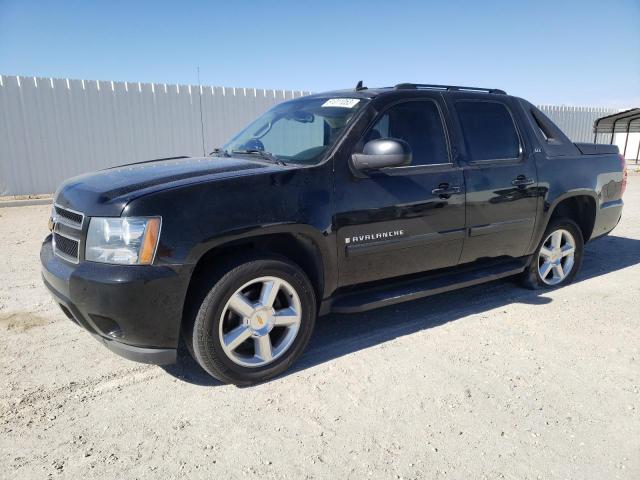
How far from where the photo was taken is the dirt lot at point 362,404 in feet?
7.60

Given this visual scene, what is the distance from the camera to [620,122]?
20266 mm

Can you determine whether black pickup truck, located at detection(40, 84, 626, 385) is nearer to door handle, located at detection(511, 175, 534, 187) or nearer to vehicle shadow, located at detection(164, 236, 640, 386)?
door handle, located at detection(511, 175, 534, 187)

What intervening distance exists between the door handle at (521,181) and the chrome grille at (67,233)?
3391mm

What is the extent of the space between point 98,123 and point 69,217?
10190 millimetres

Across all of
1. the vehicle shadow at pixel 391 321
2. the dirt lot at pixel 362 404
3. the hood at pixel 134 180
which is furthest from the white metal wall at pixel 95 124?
the vehicle shadow at pixel 391 321

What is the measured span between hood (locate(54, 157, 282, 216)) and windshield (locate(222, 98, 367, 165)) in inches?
11.0

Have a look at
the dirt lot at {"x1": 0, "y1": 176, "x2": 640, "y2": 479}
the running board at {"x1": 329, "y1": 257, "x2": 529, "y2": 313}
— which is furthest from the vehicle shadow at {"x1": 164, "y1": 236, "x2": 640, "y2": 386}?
the running board at {"x1": 329, "y1": 257, "x2": 529, "y2": 313}

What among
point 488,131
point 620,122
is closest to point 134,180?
point 488,131

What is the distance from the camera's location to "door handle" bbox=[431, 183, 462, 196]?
3658 mm

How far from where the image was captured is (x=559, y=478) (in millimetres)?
2207

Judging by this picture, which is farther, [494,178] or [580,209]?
[580,209]

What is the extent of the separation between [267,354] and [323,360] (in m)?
0.47

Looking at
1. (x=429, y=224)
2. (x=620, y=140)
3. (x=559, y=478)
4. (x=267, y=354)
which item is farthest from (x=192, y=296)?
(x=620, y=140)

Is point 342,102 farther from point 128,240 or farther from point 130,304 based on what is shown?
point 130,304
